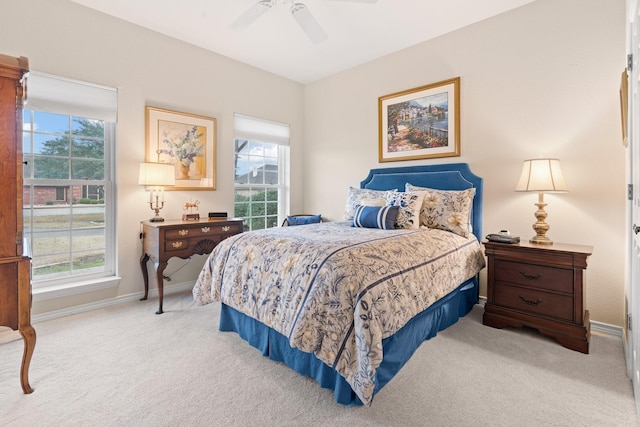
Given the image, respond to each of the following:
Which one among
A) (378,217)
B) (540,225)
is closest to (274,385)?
(378,217)

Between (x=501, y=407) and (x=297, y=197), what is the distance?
3.76m

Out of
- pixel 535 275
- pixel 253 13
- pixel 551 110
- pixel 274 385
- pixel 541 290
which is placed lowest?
pixel 274 385

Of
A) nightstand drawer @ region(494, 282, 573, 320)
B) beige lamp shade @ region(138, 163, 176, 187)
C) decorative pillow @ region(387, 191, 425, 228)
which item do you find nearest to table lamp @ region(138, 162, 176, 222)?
beige lamp shade @ region(138, 163, 176, 187)

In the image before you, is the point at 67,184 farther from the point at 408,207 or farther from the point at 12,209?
the point at 408,207

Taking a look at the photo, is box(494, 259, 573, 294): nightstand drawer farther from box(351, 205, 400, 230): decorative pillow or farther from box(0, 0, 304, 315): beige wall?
box(0, 0, 304, 315): beige wall

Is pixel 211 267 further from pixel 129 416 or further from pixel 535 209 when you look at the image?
pixel 535 209

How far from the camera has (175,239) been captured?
301cm

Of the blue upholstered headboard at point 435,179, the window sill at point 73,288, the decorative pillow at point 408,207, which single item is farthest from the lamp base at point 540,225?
the window sill at point 73,288

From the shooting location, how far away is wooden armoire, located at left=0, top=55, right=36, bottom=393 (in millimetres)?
1633

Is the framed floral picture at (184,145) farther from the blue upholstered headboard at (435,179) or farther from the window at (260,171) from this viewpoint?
the blue upholstered headboard at (435,179)

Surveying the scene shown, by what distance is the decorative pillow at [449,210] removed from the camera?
9.51 ft

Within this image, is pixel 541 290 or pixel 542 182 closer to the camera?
pixel 541 290

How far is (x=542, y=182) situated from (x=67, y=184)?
4.21 m

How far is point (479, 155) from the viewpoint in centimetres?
322
